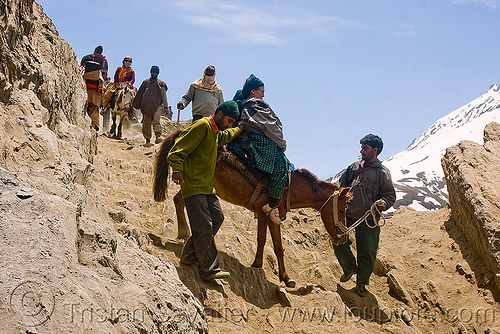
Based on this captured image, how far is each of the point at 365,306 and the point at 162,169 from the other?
345 cm

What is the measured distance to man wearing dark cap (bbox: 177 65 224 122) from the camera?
339 inches

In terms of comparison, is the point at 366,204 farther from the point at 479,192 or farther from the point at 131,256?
the point at 131,256

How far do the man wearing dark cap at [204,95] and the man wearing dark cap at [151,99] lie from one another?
12.8 ft

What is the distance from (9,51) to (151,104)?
8507 mm

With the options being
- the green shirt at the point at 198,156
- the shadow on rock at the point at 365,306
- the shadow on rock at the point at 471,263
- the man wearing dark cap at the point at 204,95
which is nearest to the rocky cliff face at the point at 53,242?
the green shirt at the point at 198,156

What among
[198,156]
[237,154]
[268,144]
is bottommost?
[198,156]

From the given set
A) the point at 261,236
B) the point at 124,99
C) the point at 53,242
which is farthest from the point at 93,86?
the point at 53,242

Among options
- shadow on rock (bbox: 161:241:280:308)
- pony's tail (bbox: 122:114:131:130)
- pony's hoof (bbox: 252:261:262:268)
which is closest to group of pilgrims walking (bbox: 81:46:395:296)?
shadow on rock (bbox: 161:241:280:308)

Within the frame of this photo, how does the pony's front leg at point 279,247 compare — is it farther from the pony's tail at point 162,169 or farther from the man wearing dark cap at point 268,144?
the pony's tail at point 162,169

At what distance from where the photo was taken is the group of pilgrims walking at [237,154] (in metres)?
5.13

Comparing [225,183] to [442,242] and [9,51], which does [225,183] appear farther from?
[442,242]

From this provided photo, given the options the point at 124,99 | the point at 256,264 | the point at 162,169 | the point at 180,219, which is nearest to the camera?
the point at 162,169

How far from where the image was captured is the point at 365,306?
678cm

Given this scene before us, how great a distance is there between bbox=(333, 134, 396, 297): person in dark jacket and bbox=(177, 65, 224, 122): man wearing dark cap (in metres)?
2.86
